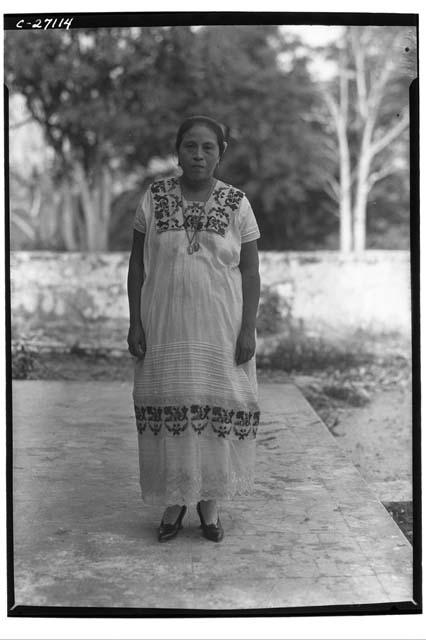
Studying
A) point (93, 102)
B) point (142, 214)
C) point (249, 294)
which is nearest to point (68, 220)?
→ point (93, 102)

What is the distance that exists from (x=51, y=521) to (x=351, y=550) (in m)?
1.34

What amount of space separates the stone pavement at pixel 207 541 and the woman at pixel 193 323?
278mm

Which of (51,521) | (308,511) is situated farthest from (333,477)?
(51,521)

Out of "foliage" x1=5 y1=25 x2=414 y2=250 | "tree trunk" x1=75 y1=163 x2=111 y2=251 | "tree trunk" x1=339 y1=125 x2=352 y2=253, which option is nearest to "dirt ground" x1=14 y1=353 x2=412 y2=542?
"foliage" x1=5 y1=25 x2=414 y2=250

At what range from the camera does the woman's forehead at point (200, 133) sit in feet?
12.1

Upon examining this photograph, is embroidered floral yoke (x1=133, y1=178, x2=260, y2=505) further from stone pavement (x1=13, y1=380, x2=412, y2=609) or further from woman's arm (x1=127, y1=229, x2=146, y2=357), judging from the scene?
stone pavement (x1=13, y1=380, x2=412, y2=609)

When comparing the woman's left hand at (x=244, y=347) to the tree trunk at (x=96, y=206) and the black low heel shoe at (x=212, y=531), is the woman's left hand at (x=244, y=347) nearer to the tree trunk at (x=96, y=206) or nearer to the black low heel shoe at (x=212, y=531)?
the black low heel shoe at (x=212, y=531)

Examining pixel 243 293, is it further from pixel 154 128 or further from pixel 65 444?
pixel 154 128

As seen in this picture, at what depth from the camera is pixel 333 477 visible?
4750mm

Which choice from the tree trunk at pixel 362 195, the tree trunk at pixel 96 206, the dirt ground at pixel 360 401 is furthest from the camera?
the tree trunk at pixel 362 195

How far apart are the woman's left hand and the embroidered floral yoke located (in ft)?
0.09

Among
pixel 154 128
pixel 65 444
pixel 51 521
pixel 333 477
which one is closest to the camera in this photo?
pixel 51 521

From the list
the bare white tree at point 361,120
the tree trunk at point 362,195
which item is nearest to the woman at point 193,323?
the bare white tree at point 361,120

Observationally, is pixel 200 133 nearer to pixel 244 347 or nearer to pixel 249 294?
pixel 249 294
